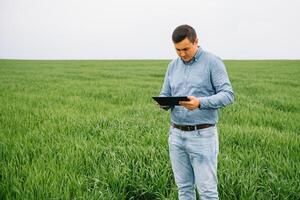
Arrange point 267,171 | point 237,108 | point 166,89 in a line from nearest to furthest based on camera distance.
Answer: point 166,89, point 267,171, point 237,108

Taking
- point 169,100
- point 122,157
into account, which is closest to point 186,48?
point 169,100

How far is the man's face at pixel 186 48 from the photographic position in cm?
286

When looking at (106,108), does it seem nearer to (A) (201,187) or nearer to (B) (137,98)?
(B) (137,98)

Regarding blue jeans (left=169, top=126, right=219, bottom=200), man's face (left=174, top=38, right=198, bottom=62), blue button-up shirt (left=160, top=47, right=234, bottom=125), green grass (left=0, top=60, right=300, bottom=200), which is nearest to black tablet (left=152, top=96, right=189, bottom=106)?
blue button-up shirt (left=160, top=47, right=234, bottom=125)

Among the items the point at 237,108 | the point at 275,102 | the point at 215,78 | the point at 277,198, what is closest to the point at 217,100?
the point at 215,78

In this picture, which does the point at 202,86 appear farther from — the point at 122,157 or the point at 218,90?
the point at 122,157

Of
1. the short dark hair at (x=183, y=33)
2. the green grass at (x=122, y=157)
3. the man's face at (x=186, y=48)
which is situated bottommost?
the green grass at (x=122, y=157)

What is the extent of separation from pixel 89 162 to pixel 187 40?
235 cm

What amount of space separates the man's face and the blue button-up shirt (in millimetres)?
62

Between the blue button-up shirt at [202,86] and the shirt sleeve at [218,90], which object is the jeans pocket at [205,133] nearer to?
the blue button-up shirt at [202,86]

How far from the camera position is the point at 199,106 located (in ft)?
9.04

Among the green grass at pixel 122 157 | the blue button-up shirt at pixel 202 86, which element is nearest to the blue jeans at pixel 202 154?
the blue button-up shirt at pixel 202 86

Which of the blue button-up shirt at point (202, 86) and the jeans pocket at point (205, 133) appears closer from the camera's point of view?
the blue button-up shirt at point (202, 86)

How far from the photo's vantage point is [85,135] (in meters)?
5.90
